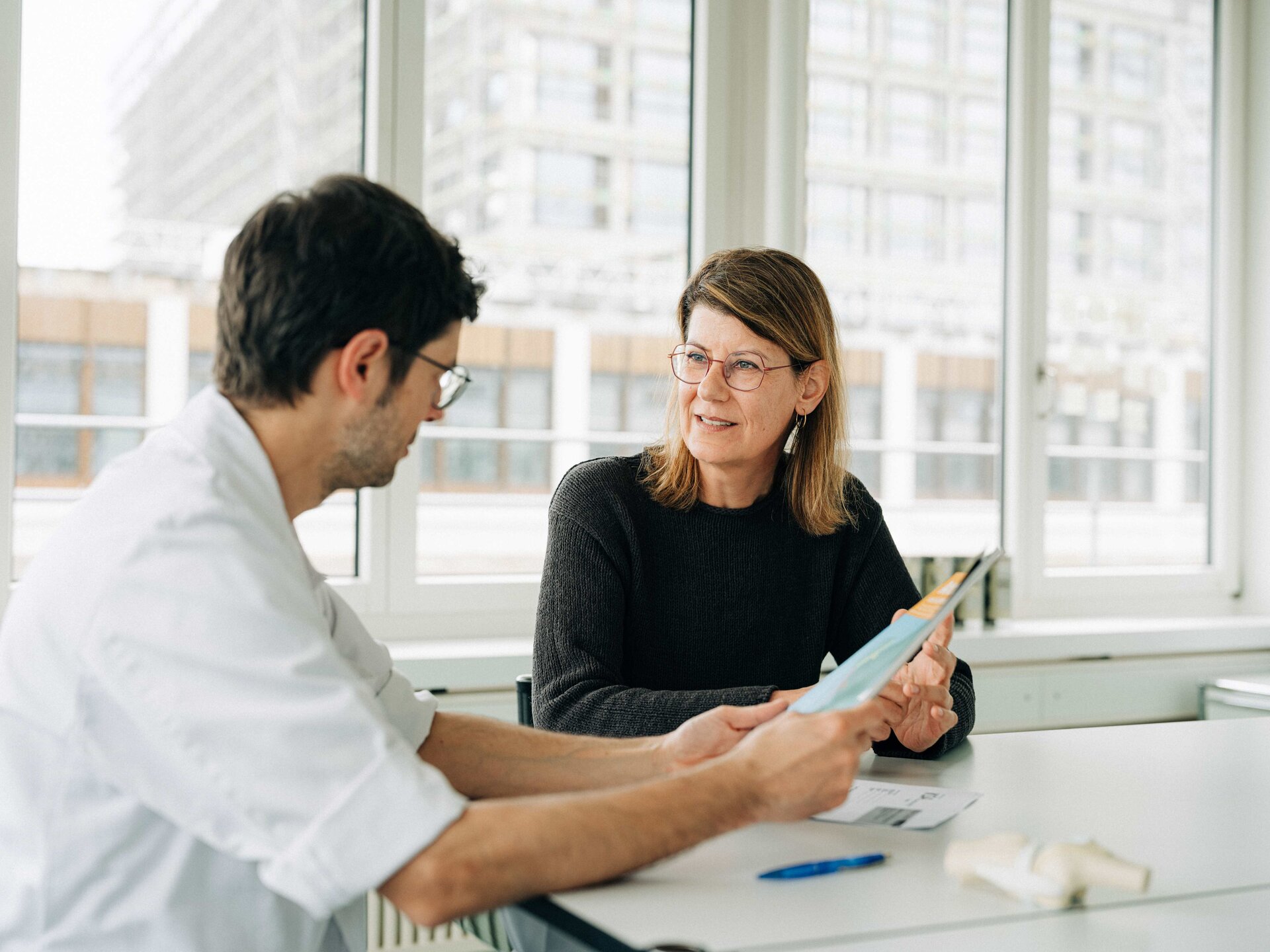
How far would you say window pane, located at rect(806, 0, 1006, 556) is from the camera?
11.6ft

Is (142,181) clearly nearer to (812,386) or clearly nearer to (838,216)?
(812,386)

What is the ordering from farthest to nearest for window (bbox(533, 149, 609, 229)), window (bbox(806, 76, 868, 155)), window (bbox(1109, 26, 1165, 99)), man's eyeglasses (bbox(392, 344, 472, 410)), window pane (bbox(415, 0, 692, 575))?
window (bbox(1109, 26, 1165, 99))
window (bbox(806, 76, 868, 155))
window (bbox(533, 149, 609, 229))
window pane (bbox(415, 0, 692, 575))
man's eyeglasses (bbox(392, 344, 472, 410))

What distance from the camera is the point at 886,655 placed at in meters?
1.20

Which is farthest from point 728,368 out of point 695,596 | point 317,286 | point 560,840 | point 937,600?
point 560,840

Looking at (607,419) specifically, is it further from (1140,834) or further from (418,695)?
(1140,834)

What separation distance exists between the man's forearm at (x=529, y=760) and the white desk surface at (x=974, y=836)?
220 millimetres

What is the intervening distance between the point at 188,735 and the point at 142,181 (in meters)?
2.07

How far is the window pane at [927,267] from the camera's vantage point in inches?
140

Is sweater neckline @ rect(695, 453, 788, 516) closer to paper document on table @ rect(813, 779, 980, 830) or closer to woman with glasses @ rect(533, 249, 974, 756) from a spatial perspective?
woman with glasses @ rect(533, 249, 974, 756)

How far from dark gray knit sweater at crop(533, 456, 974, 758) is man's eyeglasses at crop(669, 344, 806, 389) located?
0.18 metres

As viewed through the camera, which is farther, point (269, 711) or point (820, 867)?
point (820, 867)

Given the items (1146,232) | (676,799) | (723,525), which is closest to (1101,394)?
(1146,232)

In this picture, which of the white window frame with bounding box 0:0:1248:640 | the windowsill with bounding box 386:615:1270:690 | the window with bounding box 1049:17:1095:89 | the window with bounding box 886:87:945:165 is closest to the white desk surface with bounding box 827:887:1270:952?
the windowsill with bounding box 386:615:1270:690

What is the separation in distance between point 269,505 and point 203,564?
12cm
